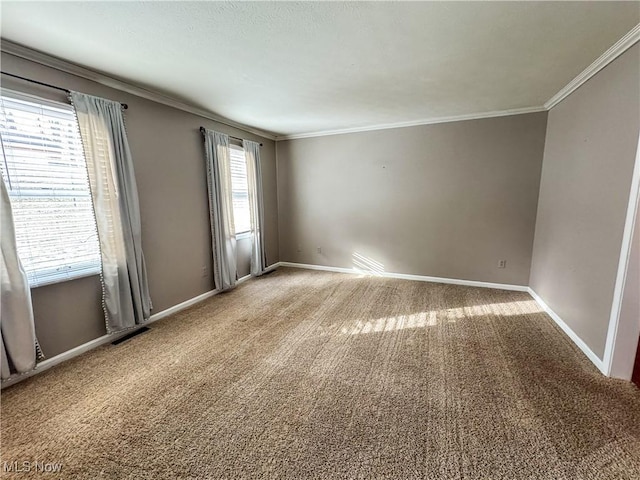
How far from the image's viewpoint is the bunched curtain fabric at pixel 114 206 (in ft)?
7.47

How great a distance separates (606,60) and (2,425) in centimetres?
494

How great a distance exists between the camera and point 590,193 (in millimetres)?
2266

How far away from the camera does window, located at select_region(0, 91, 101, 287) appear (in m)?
1.90

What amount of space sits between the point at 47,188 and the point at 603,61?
4.55 metres

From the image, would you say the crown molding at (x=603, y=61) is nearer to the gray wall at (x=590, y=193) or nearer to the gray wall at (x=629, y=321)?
the gray wall at (x=590, y=193)

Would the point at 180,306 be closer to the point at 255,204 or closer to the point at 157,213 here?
the point at 157,213

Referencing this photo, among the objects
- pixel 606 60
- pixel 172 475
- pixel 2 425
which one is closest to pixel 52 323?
pixel 2 425

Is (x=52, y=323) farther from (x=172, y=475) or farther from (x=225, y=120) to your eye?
(x=225, y=120)

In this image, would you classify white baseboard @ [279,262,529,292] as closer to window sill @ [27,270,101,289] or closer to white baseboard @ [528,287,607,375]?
white baseboard @ [528,287,607,375]

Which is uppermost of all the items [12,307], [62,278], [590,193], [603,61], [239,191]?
[603,61]

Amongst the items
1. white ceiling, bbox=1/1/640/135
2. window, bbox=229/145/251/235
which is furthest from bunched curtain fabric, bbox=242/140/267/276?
white ceiling, bbox=1/1/640/135

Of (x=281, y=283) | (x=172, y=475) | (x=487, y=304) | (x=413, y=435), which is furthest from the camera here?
(x=281, y=283)

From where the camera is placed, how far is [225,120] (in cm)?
368

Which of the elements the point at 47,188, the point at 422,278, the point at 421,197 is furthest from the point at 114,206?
the point at 422,278
